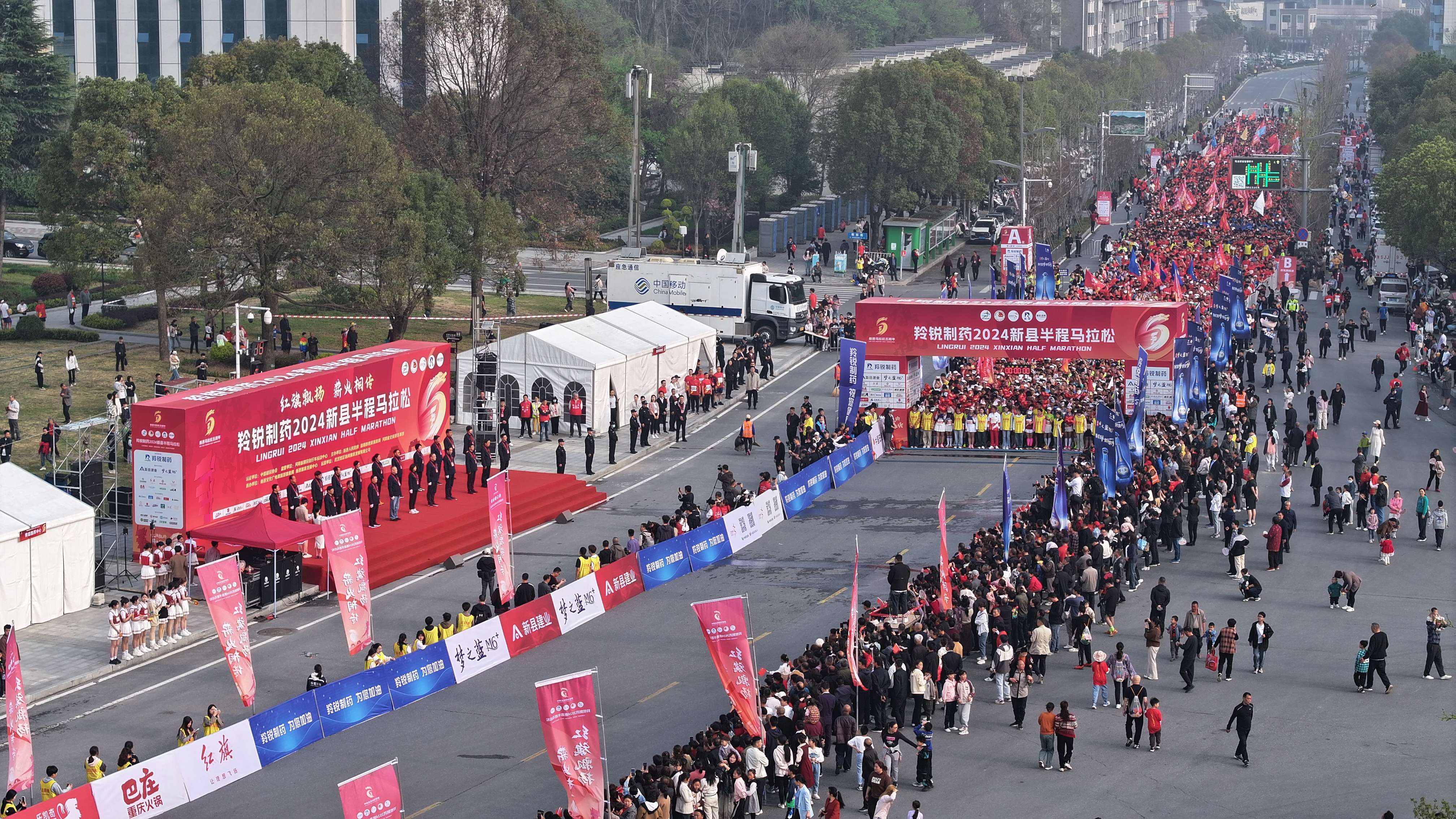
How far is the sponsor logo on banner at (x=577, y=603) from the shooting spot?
30.3 metres

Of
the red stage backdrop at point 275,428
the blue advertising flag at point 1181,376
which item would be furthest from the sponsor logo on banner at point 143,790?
the blue advertising flag at point 1181,376

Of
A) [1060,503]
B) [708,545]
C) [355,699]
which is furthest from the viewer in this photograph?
[708,545]

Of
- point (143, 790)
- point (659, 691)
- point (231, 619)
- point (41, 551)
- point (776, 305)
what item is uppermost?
point (776, 305)

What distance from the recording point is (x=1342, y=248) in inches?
3351

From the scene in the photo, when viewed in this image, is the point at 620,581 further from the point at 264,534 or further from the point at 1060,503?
the point at 1060,503

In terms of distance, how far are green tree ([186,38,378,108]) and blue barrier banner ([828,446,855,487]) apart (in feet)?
80.9

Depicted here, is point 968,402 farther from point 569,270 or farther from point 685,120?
point 685,120

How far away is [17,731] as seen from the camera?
22016 millimetres

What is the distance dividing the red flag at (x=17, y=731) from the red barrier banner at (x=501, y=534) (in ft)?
30.5

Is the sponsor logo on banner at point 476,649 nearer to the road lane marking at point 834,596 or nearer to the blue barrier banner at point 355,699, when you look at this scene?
A: the blue barrier banner at point 355,699

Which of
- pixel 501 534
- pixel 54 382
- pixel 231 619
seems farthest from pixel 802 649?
pixel 54 382

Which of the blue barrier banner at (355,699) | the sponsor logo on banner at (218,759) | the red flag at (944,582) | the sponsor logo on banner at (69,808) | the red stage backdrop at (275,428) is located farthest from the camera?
the red stage backdrop at (275,428)

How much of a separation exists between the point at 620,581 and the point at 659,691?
4851 millimetres

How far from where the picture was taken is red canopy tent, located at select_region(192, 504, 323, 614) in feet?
107
